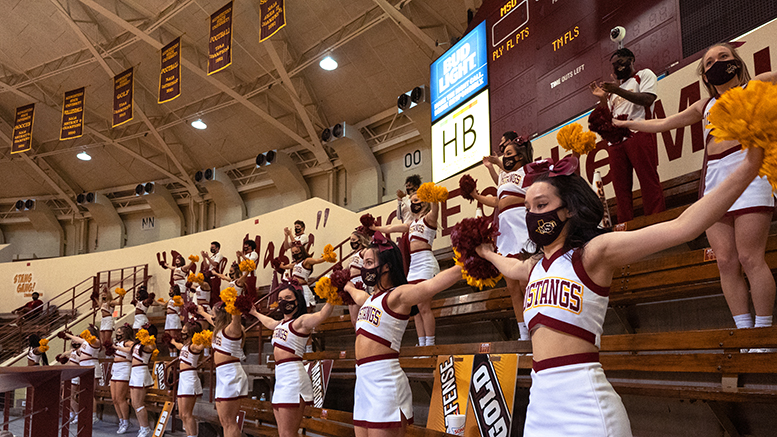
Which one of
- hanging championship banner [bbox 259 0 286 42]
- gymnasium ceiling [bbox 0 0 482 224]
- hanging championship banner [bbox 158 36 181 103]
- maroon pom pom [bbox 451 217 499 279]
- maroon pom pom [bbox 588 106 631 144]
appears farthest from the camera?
gymnasium ceiling [bbox 0 0 482 224]

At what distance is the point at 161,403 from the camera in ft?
30.2

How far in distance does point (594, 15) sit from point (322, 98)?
34.7ft

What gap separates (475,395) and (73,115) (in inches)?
608

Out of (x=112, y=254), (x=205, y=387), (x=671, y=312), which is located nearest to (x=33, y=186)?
(x=112, y=254)

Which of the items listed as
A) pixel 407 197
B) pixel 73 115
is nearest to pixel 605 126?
pixel 407 197

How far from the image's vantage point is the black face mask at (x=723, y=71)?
299cm

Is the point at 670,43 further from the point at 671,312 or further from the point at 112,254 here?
the point at 112,254

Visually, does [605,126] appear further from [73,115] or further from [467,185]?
[73,115]

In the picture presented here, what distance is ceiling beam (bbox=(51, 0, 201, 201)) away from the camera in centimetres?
1488

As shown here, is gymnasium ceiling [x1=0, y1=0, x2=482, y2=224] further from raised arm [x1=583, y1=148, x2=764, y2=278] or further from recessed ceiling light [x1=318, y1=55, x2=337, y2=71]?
raised arm [x1=583, y1=148, x2=764, y2=278]

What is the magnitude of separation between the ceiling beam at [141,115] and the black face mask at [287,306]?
12945mm

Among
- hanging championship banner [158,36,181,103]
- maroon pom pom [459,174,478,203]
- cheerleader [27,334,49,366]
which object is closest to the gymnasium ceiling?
hanging championship banner [158,36,181,103]

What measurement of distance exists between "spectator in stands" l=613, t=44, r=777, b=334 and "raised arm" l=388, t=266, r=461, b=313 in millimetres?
1391

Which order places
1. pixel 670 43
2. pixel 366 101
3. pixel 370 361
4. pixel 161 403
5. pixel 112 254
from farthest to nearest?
pixel 112 254 → pixel 366 101 → pixel 161 403 → pixel 670 43 → pixel 370 361
